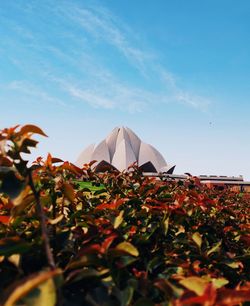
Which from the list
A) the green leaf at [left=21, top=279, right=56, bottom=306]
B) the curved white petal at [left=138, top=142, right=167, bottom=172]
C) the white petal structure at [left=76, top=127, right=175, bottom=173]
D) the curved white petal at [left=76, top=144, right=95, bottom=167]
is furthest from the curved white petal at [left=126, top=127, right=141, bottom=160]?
the green leaf at [left=21, top=279, right=56, bottom=306]

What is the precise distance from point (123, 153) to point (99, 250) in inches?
2195

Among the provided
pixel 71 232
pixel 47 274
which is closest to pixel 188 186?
pixel 71 232

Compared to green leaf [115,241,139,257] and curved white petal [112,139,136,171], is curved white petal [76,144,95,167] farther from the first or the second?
green leaf [115,241,139,257]

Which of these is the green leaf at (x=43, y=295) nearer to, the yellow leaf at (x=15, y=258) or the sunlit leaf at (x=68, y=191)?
the yellow leaf at (x=15, y=258)

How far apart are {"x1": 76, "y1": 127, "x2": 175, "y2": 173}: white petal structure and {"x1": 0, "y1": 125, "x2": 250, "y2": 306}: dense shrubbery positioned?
173 feet

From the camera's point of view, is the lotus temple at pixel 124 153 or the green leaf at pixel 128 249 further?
the lotus temple at pixel 124 153

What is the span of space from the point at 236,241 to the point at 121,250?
4.17ft

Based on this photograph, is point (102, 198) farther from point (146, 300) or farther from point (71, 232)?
point (146, 300)

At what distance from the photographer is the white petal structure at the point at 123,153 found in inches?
2216

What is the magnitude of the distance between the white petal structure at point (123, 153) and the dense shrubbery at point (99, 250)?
52805mm

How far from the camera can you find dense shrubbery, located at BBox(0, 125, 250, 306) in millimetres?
948

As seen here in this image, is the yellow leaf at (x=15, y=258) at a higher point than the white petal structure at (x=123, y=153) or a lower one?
lower

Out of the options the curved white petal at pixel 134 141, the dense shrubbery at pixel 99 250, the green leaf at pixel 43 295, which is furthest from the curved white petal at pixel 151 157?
the green leaf at pixel 43 295

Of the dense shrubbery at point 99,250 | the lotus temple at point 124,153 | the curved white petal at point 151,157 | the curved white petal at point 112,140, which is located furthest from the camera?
the curved white petal at point 112,140
